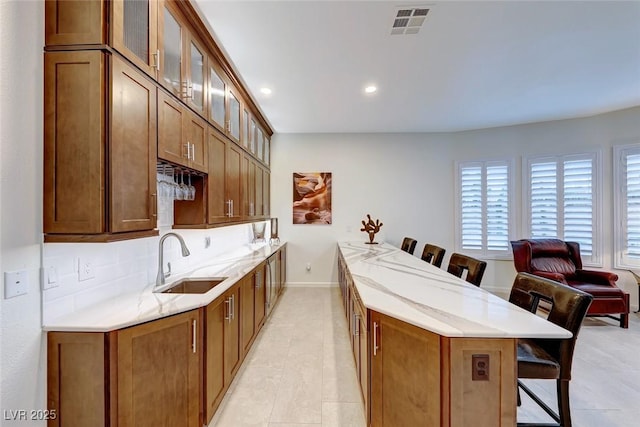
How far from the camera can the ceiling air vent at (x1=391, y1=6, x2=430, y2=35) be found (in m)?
2.11

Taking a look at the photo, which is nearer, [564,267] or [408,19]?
[408,19]

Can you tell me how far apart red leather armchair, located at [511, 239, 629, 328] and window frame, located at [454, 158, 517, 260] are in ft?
2.29

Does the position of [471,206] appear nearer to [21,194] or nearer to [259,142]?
[259,142]

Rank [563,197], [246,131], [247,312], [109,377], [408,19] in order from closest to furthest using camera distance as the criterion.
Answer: [109,377], [408,19], [247,312], [246,131], [563,197]

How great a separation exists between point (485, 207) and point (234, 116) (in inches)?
175

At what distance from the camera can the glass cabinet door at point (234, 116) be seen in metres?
3.04

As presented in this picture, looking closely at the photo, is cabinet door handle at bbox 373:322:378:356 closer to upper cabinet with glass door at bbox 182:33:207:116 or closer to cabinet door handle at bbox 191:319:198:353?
cabinet door handle at bbox 191:319:198:353

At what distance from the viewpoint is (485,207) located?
16.4 feet

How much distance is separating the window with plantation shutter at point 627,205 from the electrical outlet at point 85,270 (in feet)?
20.3

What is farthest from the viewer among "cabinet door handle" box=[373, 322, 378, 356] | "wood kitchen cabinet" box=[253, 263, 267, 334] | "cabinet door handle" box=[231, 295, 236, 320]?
"wood kitchen cabinet" box=[253, 263, 267, 334]

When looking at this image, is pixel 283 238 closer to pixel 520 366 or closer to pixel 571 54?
pixel 520 366

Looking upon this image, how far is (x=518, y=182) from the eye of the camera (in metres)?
4.84

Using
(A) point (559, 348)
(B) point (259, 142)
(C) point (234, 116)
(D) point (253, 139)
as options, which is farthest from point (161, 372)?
(B) point (259, 142)

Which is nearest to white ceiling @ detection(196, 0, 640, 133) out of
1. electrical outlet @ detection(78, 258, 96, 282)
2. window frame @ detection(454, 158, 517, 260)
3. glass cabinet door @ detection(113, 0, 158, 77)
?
glass cabinet door @ detection(113, 0, 158, 77)
